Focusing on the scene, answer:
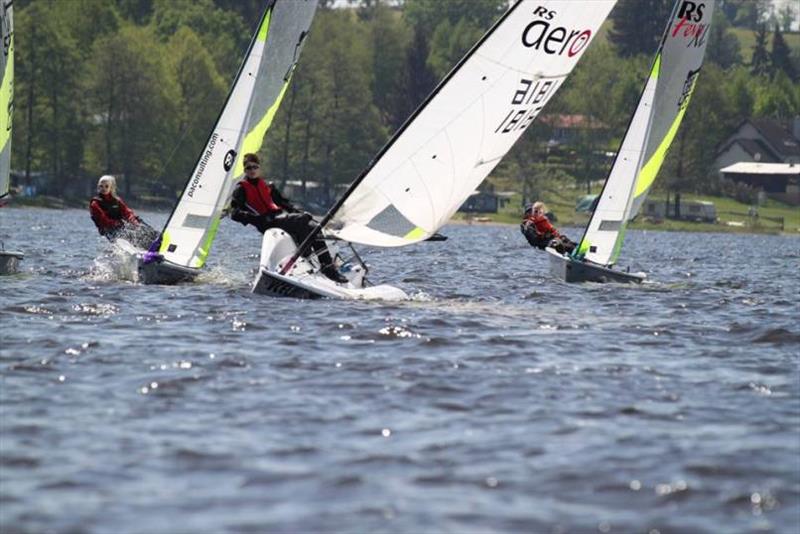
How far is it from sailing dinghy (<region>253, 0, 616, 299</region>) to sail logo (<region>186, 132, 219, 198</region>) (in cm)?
326

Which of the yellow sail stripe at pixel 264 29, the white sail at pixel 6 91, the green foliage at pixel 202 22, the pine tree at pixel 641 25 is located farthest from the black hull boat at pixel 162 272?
the pine tree at pixel 641 25

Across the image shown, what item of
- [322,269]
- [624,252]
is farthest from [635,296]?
[624,252]

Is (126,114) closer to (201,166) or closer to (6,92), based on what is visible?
(6,92)

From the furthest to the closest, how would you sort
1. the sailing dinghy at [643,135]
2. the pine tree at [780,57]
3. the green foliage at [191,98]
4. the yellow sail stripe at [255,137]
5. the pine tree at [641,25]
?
the pine tree at [780,57], the pine tree at [641,25], the green foliage at [191,98], the sailing dinghy at [643,135], the yellow sail stripe at [255,137]

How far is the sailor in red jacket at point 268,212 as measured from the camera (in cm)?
2208

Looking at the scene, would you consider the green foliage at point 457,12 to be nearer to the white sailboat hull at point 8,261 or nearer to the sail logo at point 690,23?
the sail logo at point 690,23

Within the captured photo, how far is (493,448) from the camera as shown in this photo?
38.5ft

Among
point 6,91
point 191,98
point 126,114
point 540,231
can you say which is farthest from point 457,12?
point 6,91

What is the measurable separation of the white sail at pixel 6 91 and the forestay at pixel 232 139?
14.1ft

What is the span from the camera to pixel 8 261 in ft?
83.6

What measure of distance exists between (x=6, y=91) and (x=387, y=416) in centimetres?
1632

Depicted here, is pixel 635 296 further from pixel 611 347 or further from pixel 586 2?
pixel 611 347

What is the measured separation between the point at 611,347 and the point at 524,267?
63.0ft

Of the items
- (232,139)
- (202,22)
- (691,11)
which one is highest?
(202,22)
